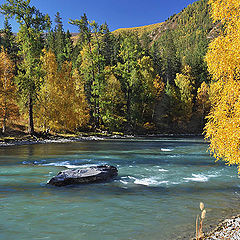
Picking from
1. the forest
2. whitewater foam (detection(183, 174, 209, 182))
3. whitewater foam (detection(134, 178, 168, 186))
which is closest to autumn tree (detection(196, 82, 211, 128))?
the forest

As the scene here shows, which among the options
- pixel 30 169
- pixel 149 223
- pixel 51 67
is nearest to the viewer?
pixel 149 223

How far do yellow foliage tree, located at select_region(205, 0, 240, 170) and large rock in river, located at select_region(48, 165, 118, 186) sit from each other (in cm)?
585

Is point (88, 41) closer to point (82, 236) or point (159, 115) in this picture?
point (159, 115)

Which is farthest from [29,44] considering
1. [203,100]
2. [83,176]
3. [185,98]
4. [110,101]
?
[203,100]

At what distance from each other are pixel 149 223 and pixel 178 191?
12.8 ft

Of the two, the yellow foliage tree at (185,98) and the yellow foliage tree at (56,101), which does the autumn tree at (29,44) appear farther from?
the yellow foliage tree at (185,98)

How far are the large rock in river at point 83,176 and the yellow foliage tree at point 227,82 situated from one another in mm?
5850

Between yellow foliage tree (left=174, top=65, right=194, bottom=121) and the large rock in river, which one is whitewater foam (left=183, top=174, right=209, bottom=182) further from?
yellow foliage tree (left=174, top=65, right=194, bottom=121)

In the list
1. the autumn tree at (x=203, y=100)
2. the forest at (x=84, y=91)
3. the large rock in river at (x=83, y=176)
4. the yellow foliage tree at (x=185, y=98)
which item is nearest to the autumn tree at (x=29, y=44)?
the forest at (x=84, y=91)

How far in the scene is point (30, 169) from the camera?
15.4 m

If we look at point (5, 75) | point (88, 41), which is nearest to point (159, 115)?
point (88, 41)

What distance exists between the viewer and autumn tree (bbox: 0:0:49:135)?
1275 inches

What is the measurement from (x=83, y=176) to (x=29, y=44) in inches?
1073

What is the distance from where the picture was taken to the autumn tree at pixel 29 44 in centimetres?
3238
